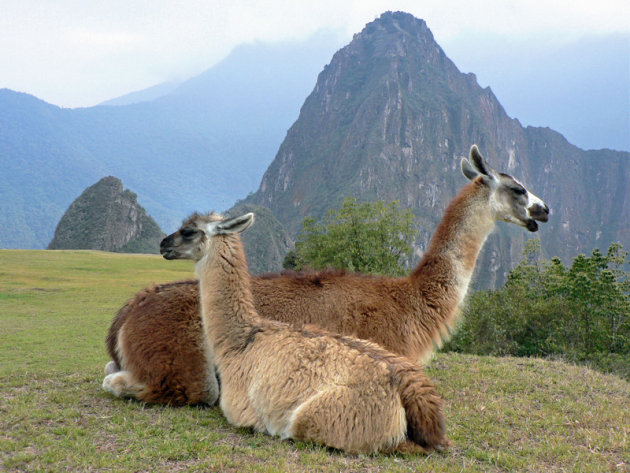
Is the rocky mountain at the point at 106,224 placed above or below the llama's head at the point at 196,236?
above

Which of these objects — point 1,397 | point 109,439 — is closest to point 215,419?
point 109,439

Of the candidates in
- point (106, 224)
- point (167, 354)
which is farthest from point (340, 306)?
point (106, 224)

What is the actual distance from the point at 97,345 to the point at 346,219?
950cm

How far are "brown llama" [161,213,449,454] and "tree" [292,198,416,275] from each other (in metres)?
11.3

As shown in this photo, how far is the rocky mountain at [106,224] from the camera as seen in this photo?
106 m

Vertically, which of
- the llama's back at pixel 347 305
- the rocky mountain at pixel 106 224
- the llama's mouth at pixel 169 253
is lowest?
the llama's back at pixel 347 305

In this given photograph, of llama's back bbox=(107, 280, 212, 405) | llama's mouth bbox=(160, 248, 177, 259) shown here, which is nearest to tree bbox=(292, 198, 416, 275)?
llama's back bbox=(107, 280, 212, 405)

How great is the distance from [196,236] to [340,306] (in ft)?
5.29

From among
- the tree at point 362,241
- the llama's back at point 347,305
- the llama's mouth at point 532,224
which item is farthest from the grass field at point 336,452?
the tree at point 362,241

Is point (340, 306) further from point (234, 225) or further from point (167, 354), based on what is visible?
point (167, 354)

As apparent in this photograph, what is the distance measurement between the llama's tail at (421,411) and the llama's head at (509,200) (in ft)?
8.84

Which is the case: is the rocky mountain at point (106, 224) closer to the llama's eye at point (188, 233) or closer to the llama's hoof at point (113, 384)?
the llama's hoof at point (113, 384)

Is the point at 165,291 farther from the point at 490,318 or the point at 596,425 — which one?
the point at 490,318

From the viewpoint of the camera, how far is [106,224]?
107312 millimetres
